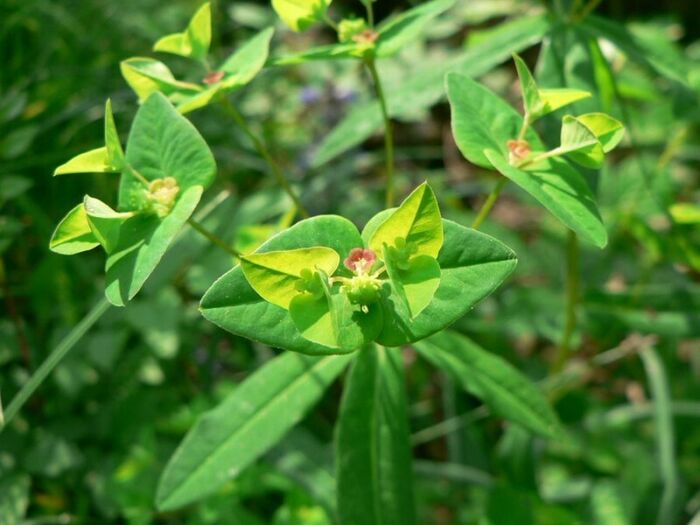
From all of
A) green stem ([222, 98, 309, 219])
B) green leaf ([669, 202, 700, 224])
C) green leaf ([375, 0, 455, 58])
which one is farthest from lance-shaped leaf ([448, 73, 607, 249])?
green leaf ([669, 202, 700, 224])

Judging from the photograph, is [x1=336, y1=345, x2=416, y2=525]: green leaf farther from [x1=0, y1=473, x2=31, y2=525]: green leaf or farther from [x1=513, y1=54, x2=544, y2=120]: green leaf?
[x1=0, y1=473, x2=31, y2=525]: green leaf

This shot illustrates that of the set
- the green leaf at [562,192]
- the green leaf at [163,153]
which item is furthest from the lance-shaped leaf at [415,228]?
the green leaf at [163,153]

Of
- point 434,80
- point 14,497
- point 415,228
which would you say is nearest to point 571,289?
point 434,80

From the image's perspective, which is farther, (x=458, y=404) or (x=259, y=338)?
(x=458, y=404)

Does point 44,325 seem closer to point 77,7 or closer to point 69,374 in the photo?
point 69,374

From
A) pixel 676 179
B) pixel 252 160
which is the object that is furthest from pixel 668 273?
pixel 252 160

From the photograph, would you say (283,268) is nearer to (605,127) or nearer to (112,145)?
(112,145)

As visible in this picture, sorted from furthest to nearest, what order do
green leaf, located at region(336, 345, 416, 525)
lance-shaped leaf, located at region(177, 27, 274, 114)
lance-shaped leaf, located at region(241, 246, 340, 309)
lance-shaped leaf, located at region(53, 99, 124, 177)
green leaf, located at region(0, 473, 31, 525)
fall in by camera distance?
green leaf, located at region(0, 473, 31, 525) → green leaf, located at region(336, 345, 416, 525) → lance-shaped leaf, located at region(177, 27, 274, 114) → lance-shaped leaf, located at region(53, 99, 124, 177) → lance-shaped leaf, located at region(241, 246, 340, 309)
